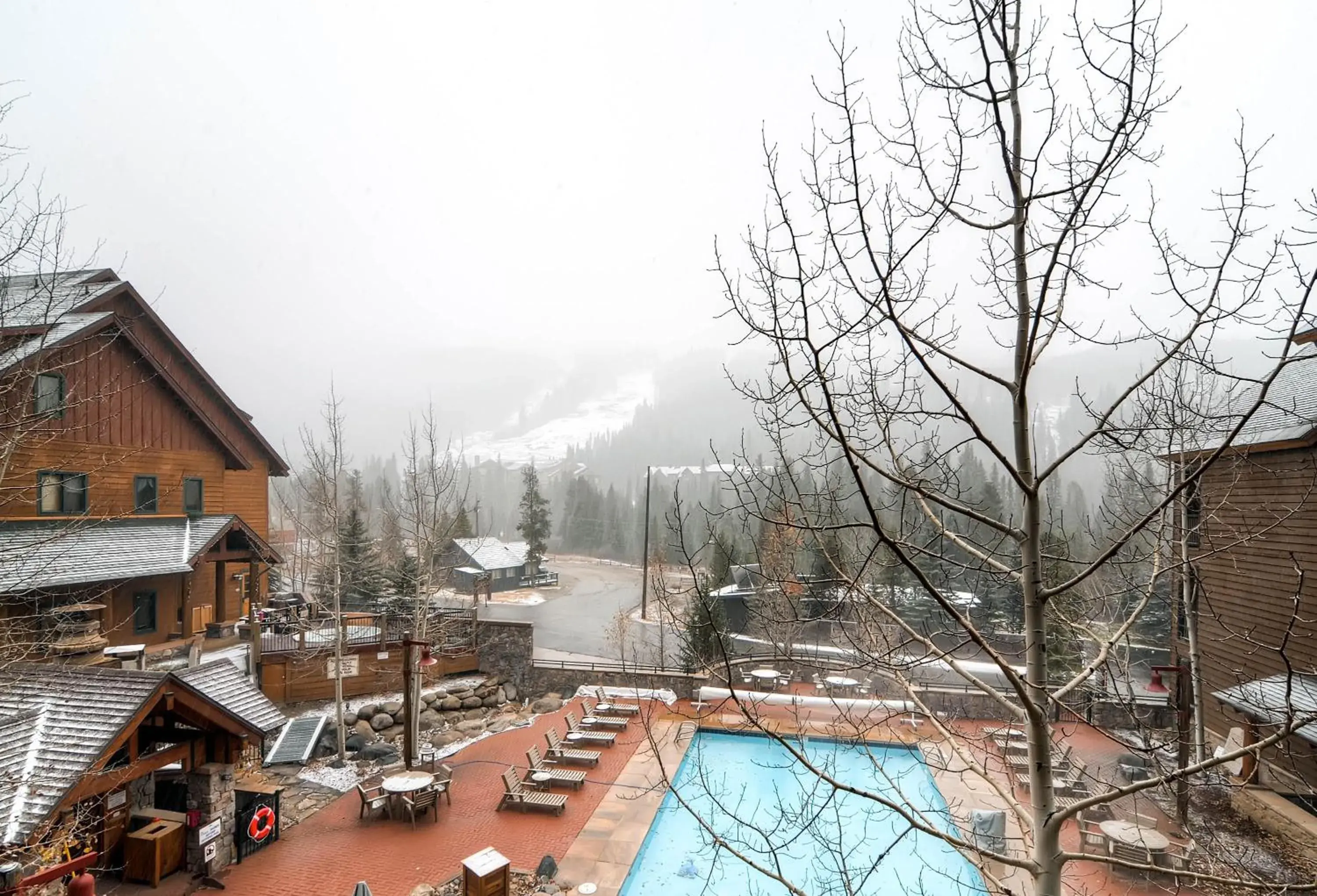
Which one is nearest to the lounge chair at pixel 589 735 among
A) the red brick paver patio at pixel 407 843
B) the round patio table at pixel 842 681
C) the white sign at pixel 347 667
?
the red brick paver patio at pixel 407 843

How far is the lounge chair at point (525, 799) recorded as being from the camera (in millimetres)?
12984

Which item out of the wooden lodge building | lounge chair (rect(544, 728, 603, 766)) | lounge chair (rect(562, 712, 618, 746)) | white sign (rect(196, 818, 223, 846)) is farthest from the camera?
lounge chair (rect(562, 712, 618, 746))

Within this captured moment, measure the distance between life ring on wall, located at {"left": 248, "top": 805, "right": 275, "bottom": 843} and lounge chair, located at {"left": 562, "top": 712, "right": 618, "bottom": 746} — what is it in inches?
267

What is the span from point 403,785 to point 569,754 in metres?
3.91

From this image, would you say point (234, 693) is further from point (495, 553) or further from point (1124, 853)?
point (495, 553)

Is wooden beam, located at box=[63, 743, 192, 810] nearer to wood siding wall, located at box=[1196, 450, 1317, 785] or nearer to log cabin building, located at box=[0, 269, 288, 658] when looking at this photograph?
log cabin building, located at box=[0, 269, 288, 658]

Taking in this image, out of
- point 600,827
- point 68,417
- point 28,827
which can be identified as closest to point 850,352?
point 28,827

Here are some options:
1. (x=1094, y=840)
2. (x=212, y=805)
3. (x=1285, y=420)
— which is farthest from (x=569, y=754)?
(x=1285, y=420)

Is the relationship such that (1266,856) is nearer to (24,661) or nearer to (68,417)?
(24,661)

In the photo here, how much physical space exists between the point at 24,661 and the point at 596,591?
139ft

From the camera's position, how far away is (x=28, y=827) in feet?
23.4

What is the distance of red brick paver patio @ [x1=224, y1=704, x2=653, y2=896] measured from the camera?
10477mm

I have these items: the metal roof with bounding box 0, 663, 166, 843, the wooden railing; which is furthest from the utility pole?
the metal roof with bounding box 0, 663, 166, 843

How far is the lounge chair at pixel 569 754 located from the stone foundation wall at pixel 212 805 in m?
6.37
